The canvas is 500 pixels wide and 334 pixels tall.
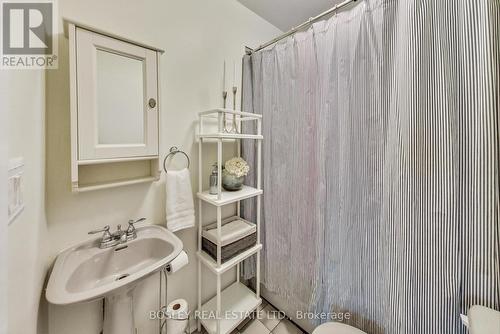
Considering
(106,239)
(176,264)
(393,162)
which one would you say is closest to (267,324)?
(176,264)

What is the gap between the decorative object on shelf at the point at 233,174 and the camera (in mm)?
1460

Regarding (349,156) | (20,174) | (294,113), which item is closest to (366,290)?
(349,156)

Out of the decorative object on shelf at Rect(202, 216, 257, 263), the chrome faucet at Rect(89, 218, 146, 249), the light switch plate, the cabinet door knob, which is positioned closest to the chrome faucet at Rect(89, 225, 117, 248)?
the chrome faucet at Rect(89, 218, 146, 249)

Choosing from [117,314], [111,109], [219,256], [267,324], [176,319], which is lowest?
[267,324]

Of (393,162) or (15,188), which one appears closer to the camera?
(15,188)

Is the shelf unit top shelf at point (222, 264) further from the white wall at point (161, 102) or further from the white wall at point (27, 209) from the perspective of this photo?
the white wall at point (27, 209)

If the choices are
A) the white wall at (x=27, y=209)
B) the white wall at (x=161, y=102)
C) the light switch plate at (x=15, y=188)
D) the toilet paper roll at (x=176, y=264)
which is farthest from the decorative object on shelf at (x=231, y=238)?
the light switch plate at (x=15, y=188)

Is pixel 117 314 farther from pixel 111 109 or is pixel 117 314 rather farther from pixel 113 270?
pixel 111 109

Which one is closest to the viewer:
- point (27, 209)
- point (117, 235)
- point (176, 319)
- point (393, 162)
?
point (27, 209)

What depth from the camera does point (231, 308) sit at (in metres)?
1.49

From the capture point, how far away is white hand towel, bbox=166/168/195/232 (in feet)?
3.96

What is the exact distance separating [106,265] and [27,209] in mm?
515

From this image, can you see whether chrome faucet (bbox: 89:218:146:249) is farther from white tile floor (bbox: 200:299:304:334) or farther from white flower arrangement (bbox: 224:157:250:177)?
white tile floor (bbox: 200:299:304:334)

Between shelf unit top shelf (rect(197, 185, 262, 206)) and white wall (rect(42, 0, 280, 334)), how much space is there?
0.59 feet
